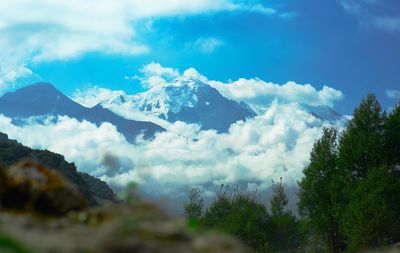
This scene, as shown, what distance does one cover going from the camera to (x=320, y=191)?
70.0 m

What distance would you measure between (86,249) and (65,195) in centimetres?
248

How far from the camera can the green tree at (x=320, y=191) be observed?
229 feet

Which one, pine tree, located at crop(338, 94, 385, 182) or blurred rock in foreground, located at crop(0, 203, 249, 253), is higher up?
pine tree, located at crop(338, 94, 385, 182)

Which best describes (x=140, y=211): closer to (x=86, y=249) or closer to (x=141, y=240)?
(x=141, y=240)

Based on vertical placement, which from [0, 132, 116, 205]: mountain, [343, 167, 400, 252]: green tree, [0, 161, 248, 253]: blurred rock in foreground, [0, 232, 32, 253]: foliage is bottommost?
[0, 232, 32, 253]: foliage

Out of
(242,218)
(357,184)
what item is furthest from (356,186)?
(242,218)

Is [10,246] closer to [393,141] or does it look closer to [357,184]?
[357,184]

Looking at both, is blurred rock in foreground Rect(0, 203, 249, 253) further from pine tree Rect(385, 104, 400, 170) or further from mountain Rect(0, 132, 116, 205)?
mountain Rect(0, 132, 116, 205)

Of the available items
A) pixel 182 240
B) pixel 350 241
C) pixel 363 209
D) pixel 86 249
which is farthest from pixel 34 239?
pixel 350 241

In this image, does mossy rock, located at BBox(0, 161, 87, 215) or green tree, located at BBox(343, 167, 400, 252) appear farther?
green tree, located at BBox(343, 167, 400, 252)

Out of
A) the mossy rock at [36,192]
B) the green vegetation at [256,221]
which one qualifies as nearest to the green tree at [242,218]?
the green vegetation at [256,221]

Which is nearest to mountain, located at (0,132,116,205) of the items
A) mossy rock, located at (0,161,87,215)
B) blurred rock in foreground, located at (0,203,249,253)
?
mossy rock, located at (0,161,87,215)

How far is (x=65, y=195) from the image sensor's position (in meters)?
7.15

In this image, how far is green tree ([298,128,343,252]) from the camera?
69.9 m
